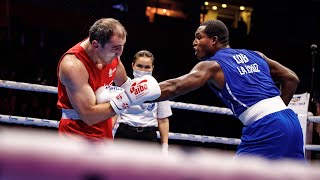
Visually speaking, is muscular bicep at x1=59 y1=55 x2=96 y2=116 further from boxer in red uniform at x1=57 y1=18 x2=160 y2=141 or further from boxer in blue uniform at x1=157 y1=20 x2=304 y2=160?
boxer in blue uniform at x1=157 y1=20 x2=304 y2=160

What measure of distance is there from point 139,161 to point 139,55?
2833mm

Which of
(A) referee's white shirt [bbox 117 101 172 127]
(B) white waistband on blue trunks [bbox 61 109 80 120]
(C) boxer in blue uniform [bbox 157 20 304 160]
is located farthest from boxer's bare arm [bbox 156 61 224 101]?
(A) referee's white shirt [bbox 117 101 172 127]

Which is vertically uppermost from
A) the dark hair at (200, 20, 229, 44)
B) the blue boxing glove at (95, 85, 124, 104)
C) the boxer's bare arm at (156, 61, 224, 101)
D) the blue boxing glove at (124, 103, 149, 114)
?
the dark hair at (200, 20, 229, 44)

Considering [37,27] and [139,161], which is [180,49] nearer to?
[37,27]

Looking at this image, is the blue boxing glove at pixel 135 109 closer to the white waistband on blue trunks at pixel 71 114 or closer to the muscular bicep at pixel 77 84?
the white waistband on blue trunks at pixel 71 114

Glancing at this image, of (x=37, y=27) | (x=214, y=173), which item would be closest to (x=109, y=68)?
(x=214, y=173)

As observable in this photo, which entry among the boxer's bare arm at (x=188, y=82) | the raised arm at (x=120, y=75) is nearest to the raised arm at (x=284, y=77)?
the boxer's bare arm at (x=188, y=82)

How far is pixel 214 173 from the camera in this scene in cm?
53

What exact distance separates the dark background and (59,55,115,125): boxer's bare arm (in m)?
4.94

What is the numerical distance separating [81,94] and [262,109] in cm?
93

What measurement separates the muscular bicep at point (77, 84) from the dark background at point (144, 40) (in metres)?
4.93

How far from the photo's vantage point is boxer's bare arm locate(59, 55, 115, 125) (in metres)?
1.96

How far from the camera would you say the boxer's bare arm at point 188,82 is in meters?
2.07

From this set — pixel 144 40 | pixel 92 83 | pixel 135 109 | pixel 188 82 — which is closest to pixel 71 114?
pixel 92 83
